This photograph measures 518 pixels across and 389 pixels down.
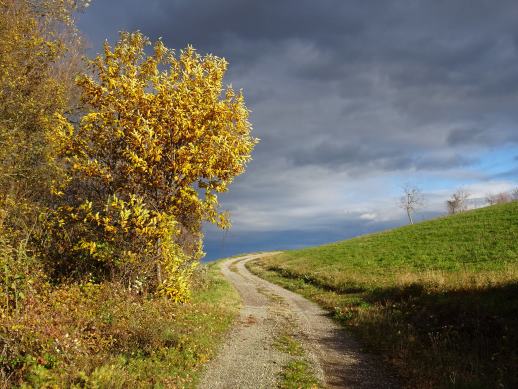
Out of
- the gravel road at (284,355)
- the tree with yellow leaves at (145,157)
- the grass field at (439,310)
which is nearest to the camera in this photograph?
Result: the gravel road at (284,355)

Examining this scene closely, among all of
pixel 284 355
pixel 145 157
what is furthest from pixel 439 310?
pixel 145 157

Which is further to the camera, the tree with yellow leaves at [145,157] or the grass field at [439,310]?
the tree with yellow leaves at [145,157]

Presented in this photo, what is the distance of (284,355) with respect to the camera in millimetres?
13789

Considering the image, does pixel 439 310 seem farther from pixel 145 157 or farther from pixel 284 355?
pixel 145 157

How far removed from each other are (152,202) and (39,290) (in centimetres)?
601

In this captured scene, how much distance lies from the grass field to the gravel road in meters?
0.83

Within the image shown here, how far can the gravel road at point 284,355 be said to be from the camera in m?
11.6

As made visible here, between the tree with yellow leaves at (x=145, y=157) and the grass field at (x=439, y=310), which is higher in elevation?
the tree with yellow leaves at (x=145, y=157)

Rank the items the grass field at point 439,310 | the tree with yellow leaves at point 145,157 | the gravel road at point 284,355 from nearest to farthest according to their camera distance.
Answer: the gravel road at point 284,355, the grass field at point 439,310, the tree with yellow leaves at point 145,157

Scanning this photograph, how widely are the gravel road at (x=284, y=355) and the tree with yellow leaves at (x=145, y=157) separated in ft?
15.7

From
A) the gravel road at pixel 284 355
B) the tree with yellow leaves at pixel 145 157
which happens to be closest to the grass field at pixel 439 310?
the gravel road at pixel 284 355

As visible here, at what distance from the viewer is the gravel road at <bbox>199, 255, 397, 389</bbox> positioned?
38.0 feet

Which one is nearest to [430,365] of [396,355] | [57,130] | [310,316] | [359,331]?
[396,355]

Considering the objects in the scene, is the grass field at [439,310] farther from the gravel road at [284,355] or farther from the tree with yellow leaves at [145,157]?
the tree with yellow leaves at [145,157]
